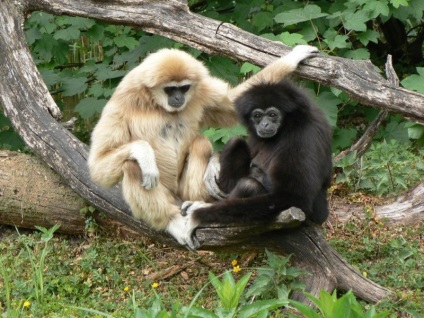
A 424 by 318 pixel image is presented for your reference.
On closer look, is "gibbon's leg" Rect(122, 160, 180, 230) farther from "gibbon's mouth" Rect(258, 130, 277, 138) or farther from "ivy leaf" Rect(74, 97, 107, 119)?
"ivy leaf" Rect(74, 97, 107, 119)

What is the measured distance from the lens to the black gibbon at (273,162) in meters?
5.42

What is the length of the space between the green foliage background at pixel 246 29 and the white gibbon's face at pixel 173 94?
1.25 metres

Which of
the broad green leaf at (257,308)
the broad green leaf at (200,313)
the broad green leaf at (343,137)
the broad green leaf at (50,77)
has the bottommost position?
the broad green leaf at (343,137)

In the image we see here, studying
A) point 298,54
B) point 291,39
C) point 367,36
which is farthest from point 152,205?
point 367,36

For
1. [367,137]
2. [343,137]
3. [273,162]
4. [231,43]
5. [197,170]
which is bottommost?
[343,137]

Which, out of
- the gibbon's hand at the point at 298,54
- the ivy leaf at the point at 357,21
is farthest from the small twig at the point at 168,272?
the ivy leaf at the point at 357,21

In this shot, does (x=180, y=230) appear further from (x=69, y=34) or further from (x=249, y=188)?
(x=69, y=34)

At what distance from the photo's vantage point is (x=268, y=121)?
568 cm

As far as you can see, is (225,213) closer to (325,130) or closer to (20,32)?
(325,130)

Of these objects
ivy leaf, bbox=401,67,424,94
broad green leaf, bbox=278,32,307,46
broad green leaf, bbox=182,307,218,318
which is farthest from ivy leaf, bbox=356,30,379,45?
broad green leaf, bbox=182,307,218,318

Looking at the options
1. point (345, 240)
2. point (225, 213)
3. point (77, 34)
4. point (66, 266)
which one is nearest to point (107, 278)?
point (66, 266)

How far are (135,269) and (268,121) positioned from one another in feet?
7.31

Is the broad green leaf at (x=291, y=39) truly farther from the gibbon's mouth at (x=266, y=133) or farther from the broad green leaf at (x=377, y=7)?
the gibbon's mouth at (x=266, y=133)

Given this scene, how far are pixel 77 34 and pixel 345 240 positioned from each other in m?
3.74
